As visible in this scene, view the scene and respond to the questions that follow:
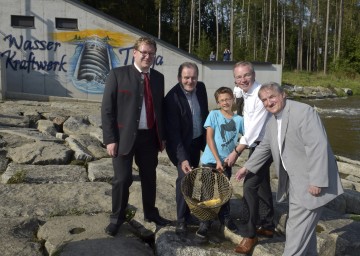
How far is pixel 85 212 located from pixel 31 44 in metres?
12.8

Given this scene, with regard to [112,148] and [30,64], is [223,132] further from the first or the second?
[30,64]

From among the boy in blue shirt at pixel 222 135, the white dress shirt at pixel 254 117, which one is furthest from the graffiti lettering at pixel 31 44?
the white dress shirt at pixel 254 117

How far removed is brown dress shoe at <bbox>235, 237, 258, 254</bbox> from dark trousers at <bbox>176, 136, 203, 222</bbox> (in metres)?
0.59

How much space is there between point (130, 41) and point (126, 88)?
43.2 ft

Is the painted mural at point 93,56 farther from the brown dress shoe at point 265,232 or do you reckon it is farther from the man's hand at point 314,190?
the man's hand at point 314,190

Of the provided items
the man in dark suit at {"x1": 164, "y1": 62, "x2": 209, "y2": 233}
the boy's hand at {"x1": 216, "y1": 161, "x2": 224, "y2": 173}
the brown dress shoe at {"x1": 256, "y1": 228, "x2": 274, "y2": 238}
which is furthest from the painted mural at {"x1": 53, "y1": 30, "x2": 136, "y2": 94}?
the brown dress shoe at {"x1": 256, "y1": 228, "x2": 274, "y2": 238}

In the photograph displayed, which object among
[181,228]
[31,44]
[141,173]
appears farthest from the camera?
[31,44]

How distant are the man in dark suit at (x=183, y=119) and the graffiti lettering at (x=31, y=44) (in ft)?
43.8

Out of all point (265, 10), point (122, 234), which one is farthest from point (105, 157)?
point (265, 10)

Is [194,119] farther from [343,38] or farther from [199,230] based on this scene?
[343,38]

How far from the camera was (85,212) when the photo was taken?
15.8ft

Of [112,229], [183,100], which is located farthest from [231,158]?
[112,229]

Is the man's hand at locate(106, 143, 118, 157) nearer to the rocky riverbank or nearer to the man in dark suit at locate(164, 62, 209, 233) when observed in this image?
the man in dark suit at locate(164, 62, 209, 233)

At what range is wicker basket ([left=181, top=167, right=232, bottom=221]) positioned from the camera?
12.5 ft
